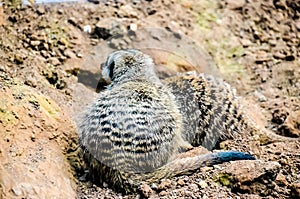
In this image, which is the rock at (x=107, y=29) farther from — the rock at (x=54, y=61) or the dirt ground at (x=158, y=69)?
the rock at (x=54, y=61)

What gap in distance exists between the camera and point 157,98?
9.36 feet

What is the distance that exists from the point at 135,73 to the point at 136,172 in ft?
2.58

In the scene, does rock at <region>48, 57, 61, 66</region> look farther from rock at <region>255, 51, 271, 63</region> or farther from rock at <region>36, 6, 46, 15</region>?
rock at <region>255, 51, 271, 63</region>

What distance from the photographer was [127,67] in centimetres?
319

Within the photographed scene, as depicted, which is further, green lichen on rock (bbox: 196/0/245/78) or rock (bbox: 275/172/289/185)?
green lichen on rock (bbox: 196/0/245/78)

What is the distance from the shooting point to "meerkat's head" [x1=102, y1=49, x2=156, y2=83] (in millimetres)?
3166

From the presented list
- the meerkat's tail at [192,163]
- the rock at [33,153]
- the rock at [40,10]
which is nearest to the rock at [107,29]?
the rock at [40,10]

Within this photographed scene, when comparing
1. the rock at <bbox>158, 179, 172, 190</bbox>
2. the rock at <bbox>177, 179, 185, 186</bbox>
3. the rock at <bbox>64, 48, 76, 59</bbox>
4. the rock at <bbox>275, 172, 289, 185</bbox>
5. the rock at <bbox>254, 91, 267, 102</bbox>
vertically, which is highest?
the rock at <bbox>275, 172, 289, 185</bbox>

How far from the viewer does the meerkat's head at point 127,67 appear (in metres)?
3.17

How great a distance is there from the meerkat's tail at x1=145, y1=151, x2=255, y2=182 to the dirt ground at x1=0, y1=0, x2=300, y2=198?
3 centimetres

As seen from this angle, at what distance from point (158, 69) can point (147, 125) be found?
1.15 meters

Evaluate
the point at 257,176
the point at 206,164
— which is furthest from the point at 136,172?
the point at 257,176

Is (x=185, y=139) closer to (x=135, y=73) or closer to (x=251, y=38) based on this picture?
(x=135, y=73)

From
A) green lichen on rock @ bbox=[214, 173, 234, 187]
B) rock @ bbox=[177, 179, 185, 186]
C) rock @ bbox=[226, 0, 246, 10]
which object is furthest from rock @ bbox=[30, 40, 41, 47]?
rock @ bbox=[226, 0, 246, 10]
